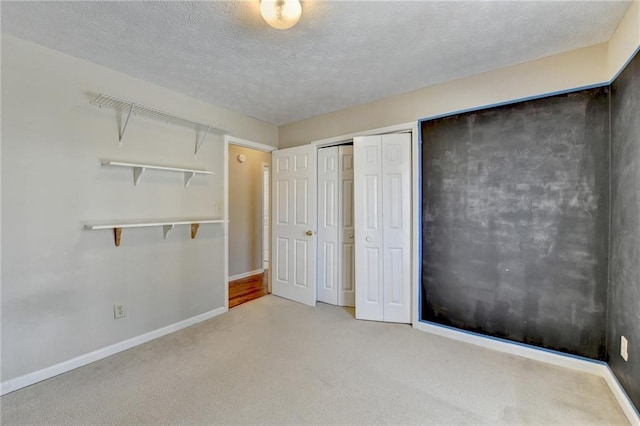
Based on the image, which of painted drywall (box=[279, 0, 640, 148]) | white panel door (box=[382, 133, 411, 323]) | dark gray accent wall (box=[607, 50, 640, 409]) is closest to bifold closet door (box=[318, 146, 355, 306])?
painted drywall (box=[279, 0, 640, 148])

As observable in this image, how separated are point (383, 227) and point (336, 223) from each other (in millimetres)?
700

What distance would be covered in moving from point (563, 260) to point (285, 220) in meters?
2.88

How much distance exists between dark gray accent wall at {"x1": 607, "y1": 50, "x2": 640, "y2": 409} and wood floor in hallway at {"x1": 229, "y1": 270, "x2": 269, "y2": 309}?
3463mm

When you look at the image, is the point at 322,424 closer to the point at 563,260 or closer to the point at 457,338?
the point at 457,338

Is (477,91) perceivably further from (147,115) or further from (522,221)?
(147,115)

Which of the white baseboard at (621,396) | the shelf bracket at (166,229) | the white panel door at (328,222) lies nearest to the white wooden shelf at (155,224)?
the shelf bracket at (166,229)

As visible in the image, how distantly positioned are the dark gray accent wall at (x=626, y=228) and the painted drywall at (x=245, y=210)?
4.21 meters

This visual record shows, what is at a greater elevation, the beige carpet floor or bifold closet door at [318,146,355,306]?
bifold closet door at [318,146,355,306]

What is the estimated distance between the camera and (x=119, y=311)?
2.40 meters

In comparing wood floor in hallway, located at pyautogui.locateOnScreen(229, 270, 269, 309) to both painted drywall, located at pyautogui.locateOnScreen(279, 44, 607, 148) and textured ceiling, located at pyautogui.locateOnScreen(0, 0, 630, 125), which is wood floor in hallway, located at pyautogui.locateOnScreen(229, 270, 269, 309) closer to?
A: painted drywall, located at pyautogui.locateOnScreen(279, 44, 607, 148)

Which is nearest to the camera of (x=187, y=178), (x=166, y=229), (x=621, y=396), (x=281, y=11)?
(x=281, y=11)

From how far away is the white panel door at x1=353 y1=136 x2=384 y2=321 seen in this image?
3000mm

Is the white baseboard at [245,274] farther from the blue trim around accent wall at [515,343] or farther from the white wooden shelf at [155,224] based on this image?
the blue trim around accent wall at [515,343]

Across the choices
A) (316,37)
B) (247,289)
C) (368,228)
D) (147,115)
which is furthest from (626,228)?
(247,289)
